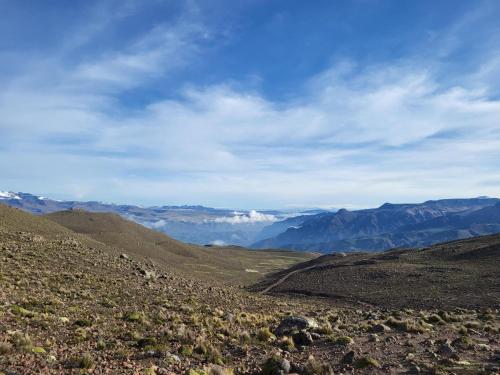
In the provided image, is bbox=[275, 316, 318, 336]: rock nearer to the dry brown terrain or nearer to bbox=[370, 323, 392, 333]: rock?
the dry brown terrain

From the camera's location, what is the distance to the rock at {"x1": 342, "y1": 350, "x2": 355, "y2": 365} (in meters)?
16.0

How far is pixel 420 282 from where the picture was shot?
5331 centimetres

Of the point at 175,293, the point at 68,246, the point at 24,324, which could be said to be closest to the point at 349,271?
the point at 175,293

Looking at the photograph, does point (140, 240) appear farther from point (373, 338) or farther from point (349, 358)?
point (349, 358)

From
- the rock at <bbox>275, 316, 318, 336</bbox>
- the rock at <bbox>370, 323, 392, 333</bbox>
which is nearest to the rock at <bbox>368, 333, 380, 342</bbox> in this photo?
the rock at <bbox>370, 323, 392, 333</bbox>

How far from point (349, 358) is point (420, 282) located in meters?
41.8

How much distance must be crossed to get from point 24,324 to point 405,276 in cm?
5116

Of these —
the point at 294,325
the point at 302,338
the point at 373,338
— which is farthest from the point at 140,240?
the point at 373,338

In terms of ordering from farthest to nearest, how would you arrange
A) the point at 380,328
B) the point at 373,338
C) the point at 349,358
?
the point at 380,328
the point at 373,338
the point at 349,358

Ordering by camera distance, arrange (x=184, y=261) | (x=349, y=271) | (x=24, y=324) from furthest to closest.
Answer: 1. (x=184, y=261)
2. (x=349, y=271)
3. (x=24, y=324)

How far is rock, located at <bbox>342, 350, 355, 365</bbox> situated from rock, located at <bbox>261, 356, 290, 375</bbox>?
2708mm

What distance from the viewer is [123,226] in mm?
119125

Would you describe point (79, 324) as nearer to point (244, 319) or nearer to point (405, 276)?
point (244, 319)

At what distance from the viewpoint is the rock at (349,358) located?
1603cm
